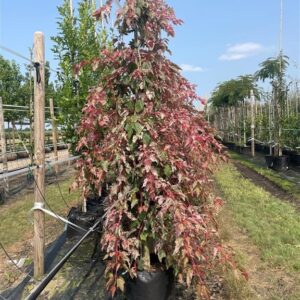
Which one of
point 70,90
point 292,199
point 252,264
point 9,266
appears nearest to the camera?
point 252,264

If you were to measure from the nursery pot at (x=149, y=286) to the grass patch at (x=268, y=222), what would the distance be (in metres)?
1.41

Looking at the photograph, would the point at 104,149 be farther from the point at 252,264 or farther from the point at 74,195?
the point at 74,195

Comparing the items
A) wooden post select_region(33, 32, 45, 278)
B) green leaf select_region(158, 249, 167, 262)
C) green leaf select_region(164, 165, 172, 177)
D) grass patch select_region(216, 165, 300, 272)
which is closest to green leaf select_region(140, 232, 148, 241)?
green leaf select_region(158, 249, 167, 262)

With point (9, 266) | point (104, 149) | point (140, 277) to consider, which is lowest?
point (9, 266)

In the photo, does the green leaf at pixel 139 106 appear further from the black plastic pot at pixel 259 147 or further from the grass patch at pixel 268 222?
the black plastic pot at pixel 259 147

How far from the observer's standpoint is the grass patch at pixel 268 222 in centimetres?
388

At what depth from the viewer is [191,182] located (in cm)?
270

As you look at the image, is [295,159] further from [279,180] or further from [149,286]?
[149,286]

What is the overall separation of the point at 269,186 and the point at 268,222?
3.51 meters

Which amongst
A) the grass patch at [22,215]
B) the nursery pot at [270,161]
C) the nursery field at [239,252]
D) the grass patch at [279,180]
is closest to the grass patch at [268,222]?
the nursery field at [239,252]

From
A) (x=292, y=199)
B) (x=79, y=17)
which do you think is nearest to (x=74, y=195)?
(x=79, y=17)

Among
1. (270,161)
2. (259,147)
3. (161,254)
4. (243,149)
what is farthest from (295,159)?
(161,254)

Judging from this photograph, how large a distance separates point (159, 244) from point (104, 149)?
2.32 feet

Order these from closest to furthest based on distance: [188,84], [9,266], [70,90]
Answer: [188,84], [9,266], [70,90]
